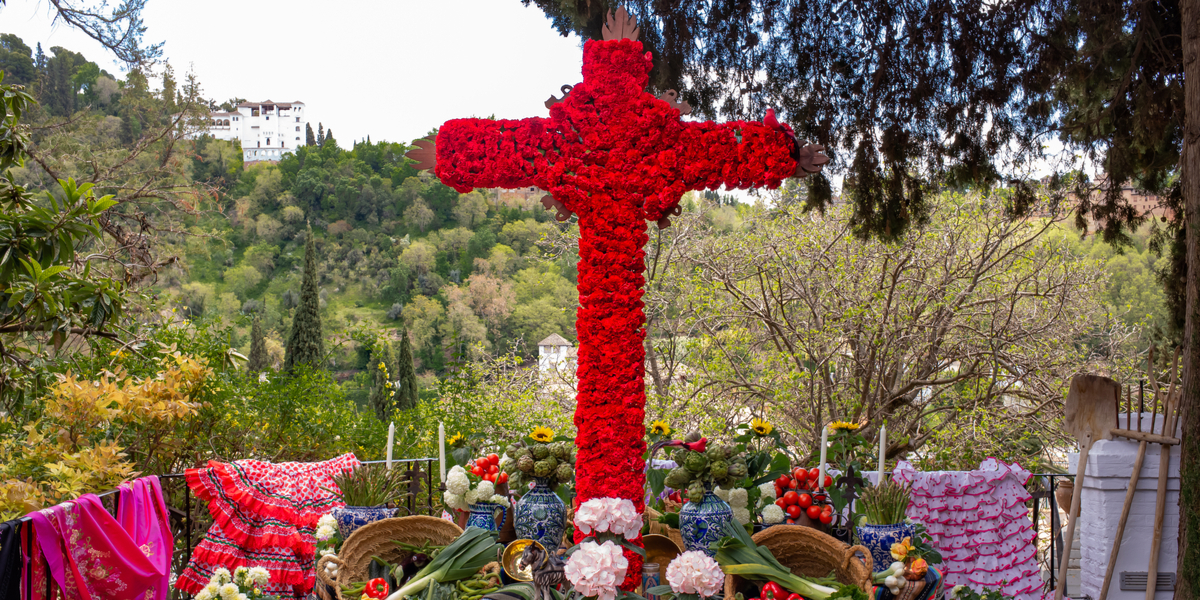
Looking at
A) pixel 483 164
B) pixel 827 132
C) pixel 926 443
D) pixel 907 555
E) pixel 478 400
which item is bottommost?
pixel 926 443

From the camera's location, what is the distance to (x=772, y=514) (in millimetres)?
2387

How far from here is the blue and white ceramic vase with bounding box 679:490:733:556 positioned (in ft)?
7.06

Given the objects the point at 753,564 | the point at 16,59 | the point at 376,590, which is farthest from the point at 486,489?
the point at 16,59

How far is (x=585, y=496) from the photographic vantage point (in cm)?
238

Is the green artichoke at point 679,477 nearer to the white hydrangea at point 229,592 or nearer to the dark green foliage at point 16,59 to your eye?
the white hydrangea at point 229,592

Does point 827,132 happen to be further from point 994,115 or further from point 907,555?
point 907,555

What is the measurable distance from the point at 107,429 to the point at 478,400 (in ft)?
9.83

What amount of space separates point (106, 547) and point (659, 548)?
1737 millimetres

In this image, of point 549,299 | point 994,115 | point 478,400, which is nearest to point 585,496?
point 994,115

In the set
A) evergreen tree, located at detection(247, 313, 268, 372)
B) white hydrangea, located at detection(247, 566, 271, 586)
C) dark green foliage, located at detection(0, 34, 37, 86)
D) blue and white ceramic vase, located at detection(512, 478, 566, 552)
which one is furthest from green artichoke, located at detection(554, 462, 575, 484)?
dark green foliage, located at detection(0, 34, 37, 86)

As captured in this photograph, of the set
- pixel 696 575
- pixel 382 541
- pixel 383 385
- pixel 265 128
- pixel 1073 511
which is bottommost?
pixel 383 385

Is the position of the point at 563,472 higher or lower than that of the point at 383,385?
higher

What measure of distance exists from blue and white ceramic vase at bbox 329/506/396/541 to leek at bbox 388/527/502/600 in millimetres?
327

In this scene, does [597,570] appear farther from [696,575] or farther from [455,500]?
[455,500]
